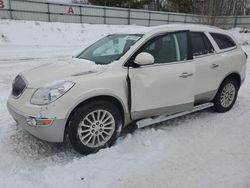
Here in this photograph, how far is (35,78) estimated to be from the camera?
3.57 m


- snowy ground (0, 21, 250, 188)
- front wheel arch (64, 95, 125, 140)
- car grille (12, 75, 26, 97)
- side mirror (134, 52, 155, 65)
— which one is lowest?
snowy ground (0, 21, 250, 188)

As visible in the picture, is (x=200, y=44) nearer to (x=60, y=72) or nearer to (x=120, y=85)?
(x=120, y=85)

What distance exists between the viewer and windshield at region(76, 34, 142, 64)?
3926mm

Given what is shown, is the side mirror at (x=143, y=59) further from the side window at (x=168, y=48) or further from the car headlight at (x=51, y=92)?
the car headlight at (x=51, y=92)

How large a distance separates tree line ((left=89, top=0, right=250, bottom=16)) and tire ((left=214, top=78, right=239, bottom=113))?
756 inches

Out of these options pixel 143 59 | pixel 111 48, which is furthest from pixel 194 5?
pixel 143 59

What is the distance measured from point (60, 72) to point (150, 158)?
1.72 meters

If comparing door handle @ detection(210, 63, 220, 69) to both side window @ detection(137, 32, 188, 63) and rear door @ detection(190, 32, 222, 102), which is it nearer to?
rear door @ detection(190, 32, 222, 102)

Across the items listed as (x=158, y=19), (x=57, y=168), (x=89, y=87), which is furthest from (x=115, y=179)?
(x=158, y=19)

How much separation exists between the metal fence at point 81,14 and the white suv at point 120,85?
16253mm

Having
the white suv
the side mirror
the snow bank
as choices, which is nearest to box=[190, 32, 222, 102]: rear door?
the white suv

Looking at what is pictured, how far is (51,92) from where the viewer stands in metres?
3.21

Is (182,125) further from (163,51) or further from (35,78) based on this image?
(35,78)

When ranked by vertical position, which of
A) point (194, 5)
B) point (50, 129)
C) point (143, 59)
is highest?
point (194, 5)
